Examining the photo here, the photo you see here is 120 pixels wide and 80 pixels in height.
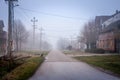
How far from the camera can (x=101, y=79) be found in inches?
553

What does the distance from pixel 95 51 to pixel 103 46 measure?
700 cm

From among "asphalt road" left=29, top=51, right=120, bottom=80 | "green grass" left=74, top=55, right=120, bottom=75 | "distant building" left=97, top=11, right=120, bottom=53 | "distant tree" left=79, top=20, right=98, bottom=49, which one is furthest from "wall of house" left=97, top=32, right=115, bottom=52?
"asphalt road" left=29, top=51, right=120, bottom=80

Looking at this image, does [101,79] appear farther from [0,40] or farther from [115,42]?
[115,42]

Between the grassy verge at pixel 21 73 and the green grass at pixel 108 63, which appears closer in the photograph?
the grassy verge at pixel 21 73

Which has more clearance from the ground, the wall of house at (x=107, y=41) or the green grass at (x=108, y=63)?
the wall of house at (x=107, y=41)

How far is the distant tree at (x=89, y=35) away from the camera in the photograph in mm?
80812

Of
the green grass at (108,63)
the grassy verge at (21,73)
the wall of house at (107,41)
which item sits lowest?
the green grass at (108,63)

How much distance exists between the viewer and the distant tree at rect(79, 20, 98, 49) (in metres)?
80.8

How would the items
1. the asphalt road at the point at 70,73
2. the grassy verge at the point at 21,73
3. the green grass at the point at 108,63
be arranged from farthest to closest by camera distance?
the green grass at the point at 108,63
the asphalt road at the point at 70,73
the grassy verge at the point at 21,73

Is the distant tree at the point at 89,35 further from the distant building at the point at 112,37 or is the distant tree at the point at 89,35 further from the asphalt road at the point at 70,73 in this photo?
the asphalt road at the point at 70,73

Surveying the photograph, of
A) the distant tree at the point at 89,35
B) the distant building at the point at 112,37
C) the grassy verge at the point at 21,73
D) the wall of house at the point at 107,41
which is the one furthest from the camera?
the distant tree at the point at 89,35

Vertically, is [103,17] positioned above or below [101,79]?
above

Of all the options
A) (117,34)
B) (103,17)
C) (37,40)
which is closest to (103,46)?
(117,34)

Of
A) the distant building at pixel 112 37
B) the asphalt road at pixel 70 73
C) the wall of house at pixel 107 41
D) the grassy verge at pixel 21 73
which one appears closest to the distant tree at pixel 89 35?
the wall of house at pixel 107 41
